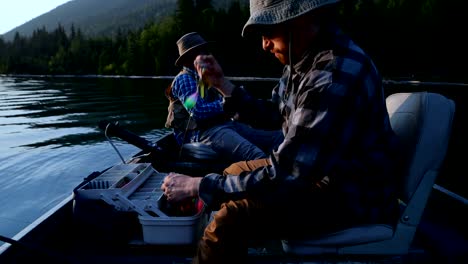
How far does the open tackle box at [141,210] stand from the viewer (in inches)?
145

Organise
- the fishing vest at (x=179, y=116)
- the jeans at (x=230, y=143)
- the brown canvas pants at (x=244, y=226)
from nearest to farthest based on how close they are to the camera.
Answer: the brown canvas pants at (x=244, y=226)
the jeans at (x=230, y=143)
the fishing vest at (x=179, y=116)

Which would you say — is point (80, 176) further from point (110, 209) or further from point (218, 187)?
point (218, 187)

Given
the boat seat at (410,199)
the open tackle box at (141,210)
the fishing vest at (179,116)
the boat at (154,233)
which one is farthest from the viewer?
the fishing vest at (179,116)

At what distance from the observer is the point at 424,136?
107 inches

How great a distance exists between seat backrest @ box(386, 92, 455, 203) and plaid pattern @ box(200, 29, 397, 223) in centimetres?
17

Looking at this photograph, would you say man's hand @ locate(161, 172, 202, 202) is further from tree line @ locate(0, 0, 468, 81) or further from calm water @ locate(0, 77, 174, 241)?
tree line @ locate(0, 0, 468, 81)

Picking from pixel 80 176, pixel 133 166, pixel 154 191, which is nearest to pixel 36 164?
pixel 80 176

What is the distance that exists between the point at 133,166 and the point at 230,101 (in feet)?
7.15

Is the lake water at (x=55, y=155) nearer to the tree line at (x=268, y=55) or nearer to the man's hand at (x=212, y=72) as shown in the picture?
the man's hand at (x=212, y=72)

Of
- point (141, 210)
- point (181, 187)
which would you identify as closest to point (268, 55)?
point (141, 210)

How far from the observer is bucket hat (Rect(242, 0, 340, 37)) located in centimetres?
235

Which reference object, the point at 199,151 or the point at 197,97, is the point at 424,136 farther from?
the point at 199,151

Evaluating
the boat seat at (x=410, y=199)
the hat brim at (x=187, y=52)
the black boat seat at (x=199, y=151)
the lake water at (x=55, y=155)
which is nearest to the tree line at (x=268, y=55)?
the lake water at (x=55, y=155)

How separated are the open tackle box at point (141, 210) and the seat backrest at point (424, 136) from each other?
5.65ft
